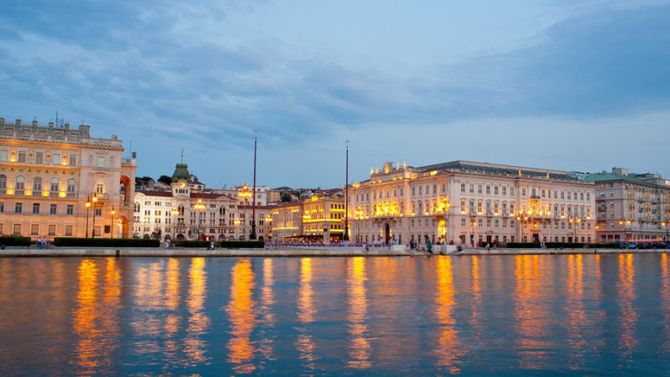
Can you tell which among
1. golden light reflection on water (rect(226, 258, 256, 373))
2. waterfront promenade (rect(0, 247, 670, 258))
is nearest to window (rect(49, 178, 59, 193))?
waterfront promenade (rect(0, 247, 670, 258))

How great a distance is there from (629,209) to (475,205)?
1871 inches

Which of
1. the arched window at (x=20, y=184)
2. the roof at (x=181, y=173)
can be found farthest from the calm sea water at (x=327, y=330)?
the roof at (x=181, y=173)

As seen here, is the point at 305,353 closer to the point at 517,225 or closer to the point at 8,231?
the point at 8,231

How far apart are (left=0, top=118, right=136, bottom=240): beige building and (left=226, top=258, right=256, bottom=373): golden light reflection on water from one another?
197ft

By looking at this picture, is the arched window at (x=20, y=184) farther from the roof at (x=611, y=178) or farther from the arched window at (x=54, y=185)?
the roof at (x=611, y=178)

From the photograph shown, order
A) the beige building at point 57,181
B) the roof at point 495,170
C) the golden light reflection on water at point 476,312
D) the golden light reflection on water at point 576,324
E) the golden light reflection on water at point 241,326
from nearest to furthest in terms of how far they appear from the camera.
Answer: the golden light reflection on water at point 241,326 < the golden light reflection on water at point 576,324 < the golden light reflection on water at point 476,312 < the beige building at point 57,181 < the roof at point 495,170

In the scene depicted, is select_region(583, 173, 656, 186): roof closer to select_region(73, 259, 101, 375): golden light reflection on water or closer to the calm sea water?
the calm sea water

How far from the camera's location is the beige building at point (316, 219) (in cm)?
14562

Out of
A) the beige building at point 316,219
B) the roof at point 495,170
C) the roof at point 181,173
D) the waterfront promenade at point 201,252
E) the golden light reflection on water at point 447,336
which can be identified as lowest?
the golden light reflection on water at point 447,336

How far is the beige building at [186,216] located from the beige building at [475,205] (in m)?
46.0

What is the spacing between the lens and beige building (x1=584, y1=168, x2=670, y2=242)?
136125 mm

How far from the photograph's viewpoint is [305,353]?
12.1m

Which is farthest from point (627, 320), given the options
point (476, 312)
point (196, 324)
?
point (196, 324)

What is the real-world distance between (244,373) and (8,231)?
78.6m
